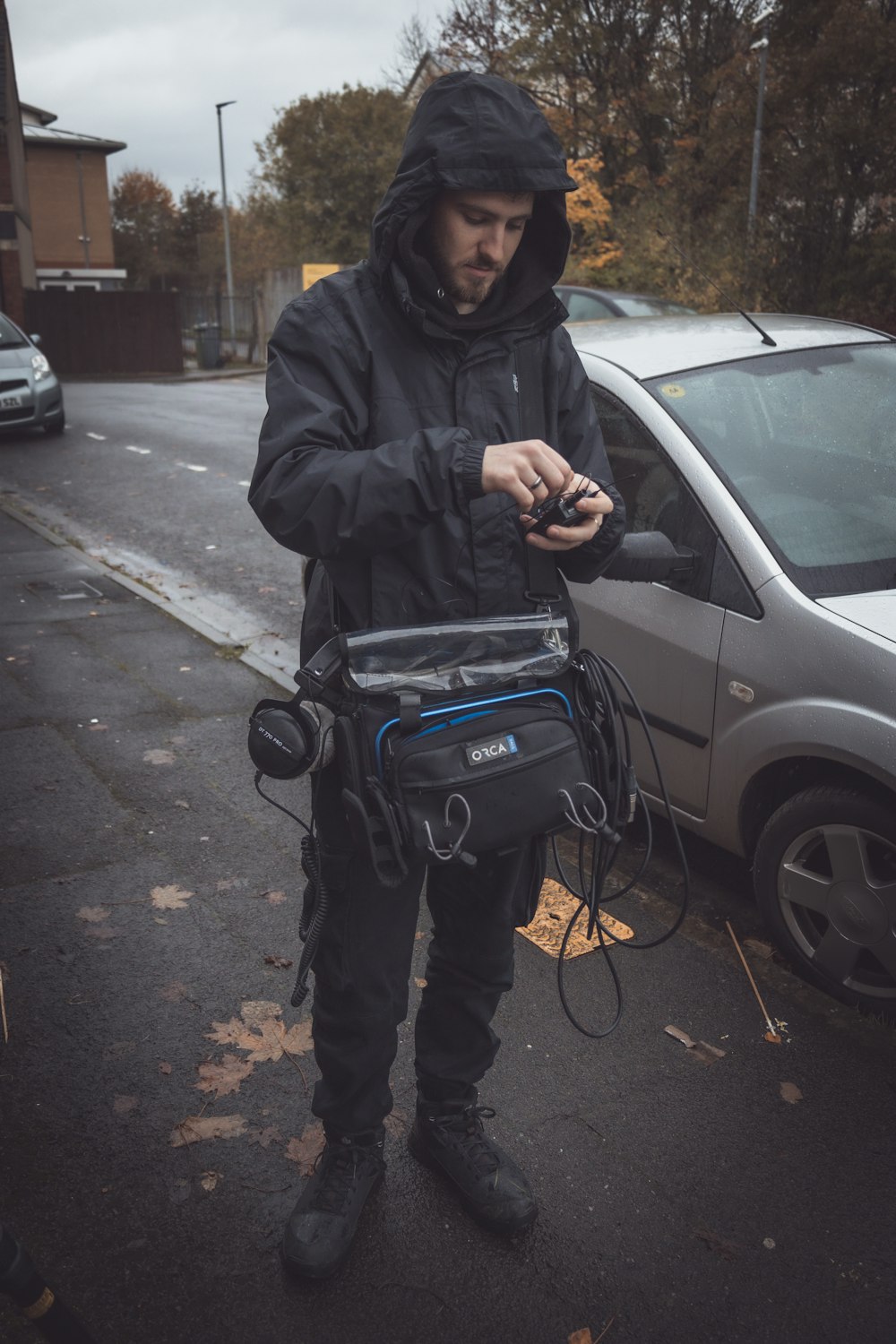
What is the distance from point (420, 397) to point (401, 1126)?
1701mm

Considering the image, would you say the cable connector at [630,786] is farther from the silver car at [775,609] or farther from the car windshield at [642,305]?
the car windshield at [642,305]

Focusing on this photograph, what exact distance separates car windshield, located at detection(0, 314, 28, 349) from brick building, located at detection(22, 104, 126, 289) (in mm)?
37563

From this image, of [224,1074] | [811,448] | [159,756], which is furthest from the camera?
[159,756]

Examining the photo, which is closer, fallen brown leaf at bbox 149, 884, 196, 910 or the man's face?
the man's face

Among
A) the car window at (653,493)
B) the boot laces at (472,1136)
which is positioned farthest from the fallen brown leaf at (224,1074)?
the car window at (653,493)

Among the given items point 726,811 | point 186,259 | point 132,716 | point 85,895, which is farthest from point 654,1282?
point 186,259

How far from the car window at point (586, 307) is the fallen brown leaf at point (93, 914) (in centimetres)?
1081

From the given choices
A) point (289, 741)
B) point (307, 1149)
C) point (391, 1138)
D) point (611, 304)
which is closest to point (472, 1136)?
point (391, 1138)

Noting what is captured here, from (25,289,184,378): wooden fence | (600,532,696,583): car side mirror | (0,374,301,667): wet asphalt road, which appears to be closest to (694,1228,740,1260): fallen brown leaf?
(600,532,696,583): car side mirror

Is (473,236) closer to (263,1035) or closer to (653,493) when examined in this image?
(653,493)

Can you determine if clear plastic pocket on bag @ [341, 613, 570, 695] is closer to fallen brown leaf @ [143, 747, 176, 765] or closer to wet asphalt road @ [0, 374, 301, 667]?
fallen brown leaf @ [143, 747, 176, 765]

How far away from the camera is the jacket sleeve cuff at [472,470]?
1.89 meters

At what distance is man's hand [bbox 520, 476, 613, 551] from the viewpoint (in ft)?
6.57

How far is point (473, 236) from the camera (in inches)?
81.0
